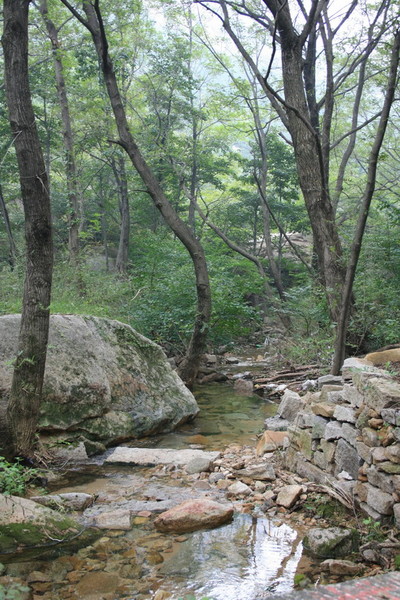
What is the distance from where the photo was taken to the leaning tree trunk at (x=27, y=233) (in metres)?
4.34

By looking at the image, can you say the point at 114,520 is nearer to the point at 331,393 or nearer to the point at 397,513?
the point at 397,513

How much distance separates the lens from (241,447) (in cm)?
573

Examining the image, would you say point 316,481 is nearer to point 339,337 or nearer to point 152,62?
point 339,337

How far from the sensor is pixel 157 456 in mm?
5352

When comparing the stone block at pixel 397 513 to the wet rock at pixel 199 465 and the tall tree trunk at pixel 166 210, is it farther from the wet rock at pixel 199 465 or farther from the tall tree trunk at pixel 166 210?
the tall tree trunk at pixel 166 210

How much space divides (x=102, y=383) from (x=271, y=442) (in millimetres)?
2351

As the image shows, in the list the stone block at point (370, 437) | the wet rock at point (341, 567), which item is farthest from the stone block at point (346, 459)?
the wet rock at point (341, 567)

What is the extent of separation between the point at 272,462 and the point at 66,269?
8034 millimetres

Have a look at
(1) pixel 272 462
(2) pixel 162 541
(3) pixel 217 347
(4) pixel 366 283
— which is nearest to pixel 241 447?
(1) pixel 272 462

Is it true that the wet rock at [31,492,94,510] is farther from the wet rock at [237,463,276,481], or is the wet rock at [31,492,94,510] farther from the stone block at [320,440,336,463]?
the stone block at [320,440,336,463]

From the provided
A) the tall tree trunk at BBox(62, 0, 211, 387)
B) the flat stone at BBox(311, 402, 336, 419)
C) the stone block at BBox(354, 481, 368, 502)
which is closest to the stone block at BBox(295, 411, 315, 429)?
the flat stone at BBox(311, 402, 336, 419)

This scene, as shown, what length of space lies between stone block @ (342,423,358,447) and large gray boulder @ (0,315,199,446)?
3131 mm

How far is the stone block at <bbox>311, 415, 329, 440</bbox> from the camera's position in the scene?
13.9ft

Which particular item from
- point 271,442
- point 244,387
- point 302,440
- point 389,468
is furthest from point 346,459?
point 244,387
